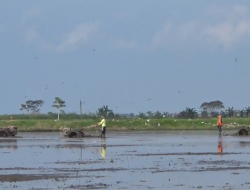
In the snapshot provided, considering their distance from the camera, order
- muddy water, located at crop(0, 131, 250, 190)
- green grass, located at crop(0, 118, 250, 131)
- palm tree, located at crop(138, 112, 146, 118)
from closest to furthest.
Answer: muddy water, located at crop(0, 131, 250, 190) < green grass, located at crop(0, 118, 250, 131) < palm tree, located at crop(138, 112, 146, 118)

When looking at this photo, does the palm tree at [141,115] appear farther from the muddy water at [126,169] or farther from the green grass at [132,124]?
the muddy water at [126,169]

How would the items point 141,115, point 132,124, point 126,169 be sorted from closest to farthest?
point 126,169
point 132,124
point 141,115

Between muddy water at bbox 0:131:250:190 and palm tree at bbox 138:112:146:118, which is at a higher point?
palm tree at bbox 138:112:146:118

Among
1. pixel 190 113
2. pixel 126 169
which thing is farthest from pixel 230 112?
pixel 126 169

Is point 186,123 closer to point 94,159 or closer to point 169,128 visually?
point 169,128

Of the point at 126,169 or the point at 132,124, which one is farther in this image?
the point at 132,124

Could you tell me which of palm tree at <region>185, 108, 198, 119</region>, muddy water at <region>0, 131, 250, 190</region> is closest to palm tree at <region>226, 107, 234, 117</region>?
palm tree at <region>185, 108, 198, 119</region>

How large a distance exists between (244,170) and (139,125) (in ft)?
165

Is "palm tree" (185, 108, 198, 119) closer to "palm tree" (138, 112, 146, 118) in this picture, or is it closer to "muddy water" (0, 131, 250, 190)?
"palm tree" (138, 112, 146, 118)

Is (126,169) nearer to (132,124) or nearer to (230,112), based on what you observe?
(132,124)

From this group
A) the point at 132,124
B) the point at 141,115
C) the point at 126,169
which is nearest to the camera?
the point at 126,169

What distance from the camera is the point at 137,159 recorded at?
28391 millimetres

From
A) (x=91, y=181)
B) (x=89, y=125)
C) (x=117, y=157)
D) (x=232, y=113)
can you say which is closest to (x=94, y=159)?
(x=117, y=157)

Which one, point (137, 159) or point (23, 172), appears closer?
point (23, 172)
